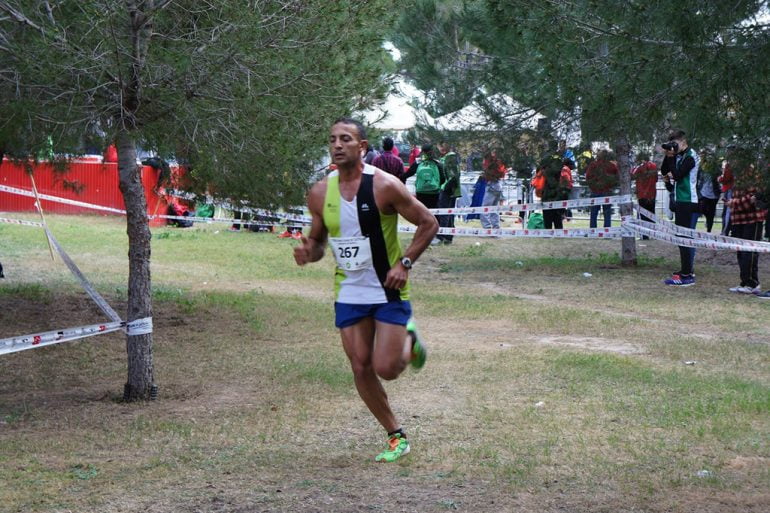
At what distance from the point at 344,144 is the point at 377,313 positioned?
3.47ft

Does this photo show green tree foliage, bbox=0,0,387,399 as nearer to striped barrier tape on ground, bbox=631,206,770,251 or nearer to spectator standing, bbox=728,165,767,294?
striped barrier tape on ground, bbox=631,206,770,251

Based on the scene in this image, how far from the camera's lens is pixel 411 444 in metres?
6.89

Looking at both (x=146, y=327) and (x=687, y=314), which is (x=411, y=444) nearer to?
(x=146, y=327)

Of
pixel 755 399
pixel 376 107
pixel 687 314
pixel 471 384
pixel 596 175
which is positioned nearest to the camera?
pixel 755 399

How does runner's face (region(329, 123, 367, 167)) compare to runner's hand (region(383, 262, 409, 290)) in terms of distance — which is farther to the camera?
runner's face (region(329, 123, 367, 167))

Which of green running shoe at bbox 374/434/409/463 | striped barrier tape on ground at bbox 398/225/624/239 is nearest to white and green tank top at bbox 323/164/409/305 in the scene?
green running shoe at bbox 374/434/409/463

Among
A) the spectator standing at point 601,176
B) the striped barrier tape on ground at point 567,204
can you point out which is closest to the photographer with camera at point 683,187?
the spectator standing at point 601,176

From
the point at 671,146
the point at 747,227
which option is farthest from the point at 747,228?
the point at 671,146

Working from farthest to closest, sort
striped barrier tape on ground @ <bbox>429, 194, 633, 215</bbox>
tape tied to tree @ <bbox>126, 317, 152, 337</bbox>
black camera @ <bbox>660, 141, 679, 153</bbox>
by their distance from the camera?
striped barrier tape on ground @ <bbox>429, 194, 633, 215</bbox> → black camera @ <bbox>660, 141, 679, 153</bbox> → tape tied to tree @ <bbox>126, 317, 152, 337</bbox>

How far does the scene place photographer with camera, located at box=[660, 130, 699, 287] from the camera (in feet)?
46.3

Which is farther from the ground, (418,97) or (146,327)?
(418,97)

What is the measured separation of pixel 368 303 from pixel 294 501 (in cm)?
130

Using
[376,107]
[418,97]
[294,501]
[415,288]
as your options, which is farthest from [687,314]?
[294,501]

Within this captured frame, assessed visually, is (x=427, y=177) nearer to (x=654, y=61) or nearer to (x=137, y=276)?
(x=137, y=276)
